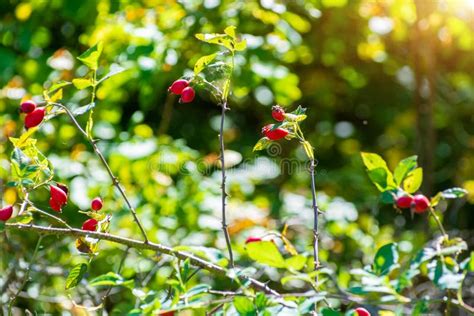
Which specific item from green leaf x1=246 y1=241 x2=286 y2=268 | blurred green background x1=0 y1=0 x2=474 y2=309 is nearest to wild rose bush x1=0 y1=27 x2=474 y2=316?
green leaf x1=246 y1=241 x2=286 y2=268

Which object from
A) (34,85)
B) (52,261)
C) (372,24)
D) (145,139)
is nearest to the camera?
(52,261)

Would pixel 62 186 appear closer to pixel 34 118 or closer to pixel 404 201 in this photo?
pixel 34 118

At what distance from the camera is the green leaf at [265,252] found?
0.93 meters

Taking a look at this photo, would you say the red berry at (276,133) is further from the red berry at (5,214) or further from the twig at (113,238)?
the red berry at (5,214)

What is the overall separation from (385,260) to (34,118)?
2.04 ft

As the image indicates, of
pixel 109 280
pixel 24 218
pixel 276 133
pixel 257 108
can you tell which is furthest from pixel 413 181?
pixel 257 108

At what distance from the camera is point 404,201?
3.98ft

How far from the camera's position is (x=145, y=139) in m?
2.67

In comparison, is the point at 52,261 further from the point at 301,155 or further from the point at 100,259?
the point at 301,155

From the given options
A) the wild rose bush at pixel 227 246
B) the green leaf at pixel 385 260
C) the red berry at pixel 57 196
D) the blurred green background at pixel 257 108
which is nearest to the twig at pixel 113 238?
the wild rose bush at pixel 227 246

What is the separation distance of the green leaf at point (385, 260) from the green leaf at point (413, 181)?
0.22m

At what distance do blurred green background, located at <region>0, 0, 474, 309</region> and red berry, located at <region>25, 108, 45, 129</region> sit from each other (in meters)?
0.59

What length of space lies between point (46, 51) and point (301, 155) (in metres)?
1.41

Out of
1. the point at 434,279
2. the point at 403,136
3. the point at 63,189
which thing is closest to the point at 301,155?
the point at 403,136
